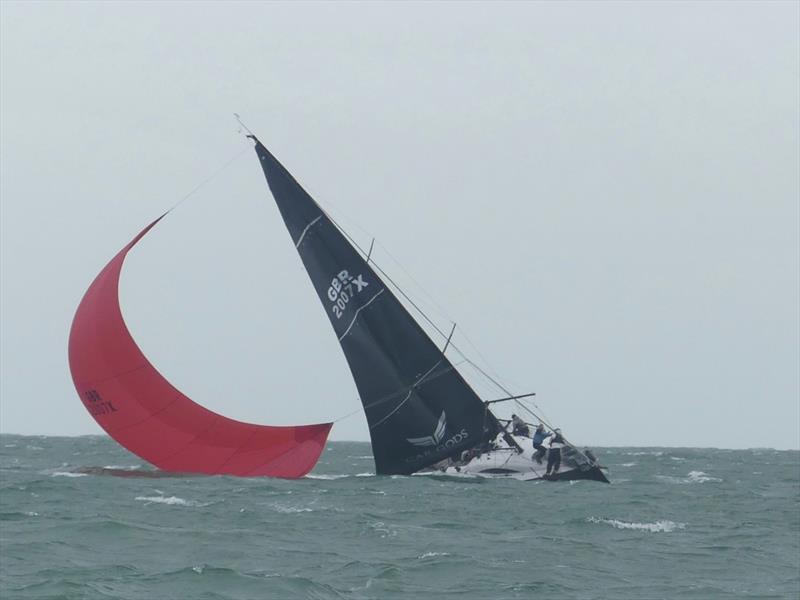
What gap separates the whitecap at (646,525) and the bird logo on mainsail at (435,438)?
8.78 m

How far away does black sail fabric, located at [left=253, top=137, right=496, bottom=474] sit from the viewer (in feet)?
97.3

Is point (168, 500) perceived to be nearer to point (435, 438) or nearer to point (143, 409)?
point (143, 409)

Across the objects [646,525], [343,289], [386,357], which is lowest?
[646,525]

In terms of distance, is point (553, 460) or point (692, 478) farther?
point (692, 478)

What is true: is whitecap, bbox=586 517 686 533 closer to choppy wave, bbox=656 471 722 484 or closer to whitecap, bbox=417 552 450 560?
whitecap, bbox=417 552 450 560

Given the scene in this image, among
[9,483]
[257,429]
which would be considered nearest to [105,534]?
[9,483]

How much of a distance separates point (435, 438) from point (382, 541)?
12278 millimetres

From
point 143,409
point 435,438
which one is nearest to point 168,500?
point 143,409

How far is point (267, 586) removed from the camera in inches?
548

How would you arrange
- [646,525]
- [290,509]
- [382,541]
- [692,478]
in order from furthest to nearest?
[692,478] < [290,509] < [646,525] < [382,541]

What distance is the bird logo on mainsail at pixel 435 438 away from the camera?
29.7 m

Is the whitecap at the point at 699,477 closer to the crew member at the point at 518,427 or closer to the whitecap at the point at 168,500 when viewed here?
the crew member at the point at 518,427

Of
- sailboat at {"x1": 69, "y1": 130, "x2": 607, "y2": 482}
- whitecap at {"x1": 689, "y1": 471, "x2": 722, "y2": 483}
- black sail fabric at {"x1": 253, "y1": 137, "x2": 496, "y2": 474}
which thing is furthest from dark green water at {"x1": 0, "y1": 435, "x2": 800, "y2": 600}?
whitecap at {"x1": 689, "y1": 471, "x2": 722, "y2": 483}

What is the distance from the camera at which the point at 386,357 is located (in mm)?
29641
